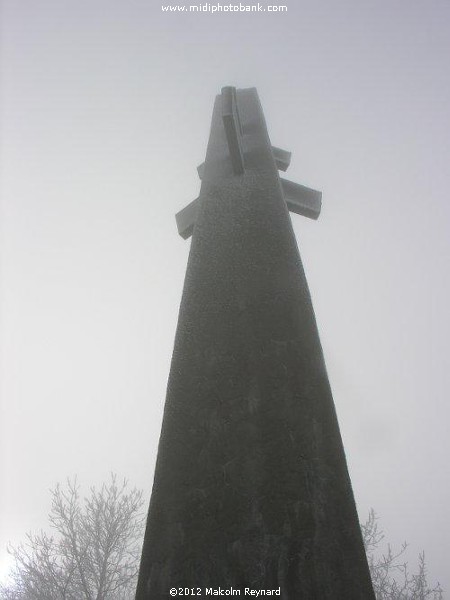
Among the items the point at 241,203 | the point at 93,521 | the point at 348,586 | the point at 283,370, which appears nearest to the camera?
the point at 348,586

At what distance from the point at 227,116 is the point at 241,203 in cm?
55

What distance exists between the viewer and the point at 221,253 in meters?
2.16

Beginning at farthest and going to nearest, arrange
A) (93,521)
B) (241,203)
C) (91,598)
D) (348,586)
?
(93,521) → (91,598) → (241,203) → (348,586)

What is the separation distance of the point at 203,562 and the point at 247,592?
17 centimetres

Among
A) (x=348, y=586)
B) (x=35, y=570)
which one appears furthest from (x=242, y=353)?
(x=35, y=570)

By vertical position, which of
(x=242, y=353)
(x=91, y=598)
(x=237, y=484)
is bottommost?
(x=91, y=598)

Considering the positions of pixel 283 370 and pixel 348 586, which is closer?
pixel 348 586

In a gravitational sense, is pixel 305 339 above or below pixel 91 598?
above

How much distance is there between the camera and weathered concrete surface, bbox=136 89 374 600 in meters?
1.34

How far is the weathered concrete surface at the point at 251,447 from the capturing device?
134cm

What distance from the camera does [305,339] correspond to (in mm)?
1802

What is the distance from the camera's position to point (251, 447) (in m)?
1.55

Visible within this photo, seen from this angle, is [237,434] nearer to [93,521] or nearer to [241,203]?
[241,203]

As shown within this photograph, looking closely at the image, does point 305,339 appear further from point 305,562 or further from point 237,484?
point 305,562
